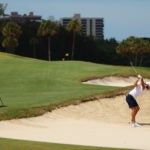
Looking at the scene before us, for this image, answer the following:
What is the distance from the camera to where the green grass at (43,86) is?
20.4 meters

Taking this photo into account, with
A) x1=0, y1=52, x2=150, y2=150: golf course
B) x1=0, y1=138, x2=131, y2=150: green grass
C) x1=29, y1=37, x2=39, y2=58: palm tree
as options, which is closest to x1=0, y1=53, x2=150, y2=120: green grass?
x1=0, y1=52, x2=150, y2=150: golf course

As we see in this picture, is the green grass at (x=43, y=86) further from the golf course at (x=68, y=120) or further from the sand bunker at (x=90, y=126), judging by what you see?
the sand bunker at (x=90, y=126)

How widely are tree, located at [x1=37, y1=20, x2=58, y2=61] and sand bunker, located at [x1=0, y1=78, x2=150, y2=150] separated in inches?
2509

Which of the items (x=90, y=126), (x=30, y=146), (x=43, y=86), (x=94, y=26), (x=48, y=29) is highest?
(x=48, y=29)

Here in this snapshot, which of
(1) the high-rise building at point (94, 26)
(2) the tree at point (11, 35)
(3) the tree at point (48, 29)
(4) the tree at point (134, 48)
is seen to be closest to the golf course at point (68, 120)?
(2) the tree at point (11, 35)

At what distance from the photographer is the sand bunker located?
15625 millimetres

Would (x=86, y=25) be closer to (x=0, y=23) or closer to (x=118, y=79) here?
(x=0, y=23)

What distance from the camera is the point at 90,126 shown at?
1848 cm

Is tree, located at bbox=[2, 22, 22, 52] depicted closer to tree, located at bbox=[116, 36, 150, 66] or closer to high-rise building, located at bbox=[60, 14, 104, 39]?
tree, located at bbox=[116, 36, 150, 66]

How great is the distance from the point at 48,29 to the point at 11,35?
865cm

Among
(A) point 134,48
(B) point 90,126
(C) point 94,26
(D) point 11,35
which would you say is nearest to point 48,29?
(D) point 11,35

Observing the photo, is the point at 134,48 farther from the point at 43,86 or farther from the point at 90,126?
the point at 90,126

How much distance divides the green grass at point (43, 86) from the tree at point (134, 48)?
5700 centimetres

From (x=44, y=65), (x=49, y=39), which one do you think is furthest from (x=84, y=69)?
(x=49, y=39)
